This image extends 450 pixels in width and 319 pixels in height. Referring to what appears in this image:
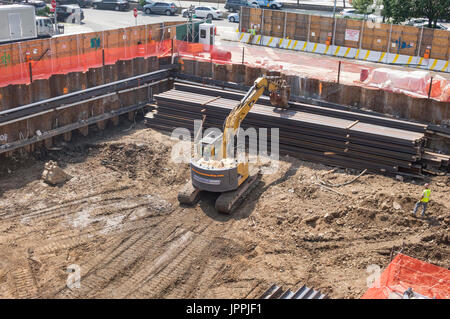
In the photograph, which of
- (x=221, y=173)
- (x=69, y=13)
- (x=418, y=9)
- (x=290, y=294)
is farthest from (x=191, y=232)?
(x=69, y=13)

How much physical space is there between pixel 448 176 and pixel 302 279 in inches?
332

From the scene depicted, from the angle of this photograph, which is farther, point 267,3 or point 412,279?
point 267,3

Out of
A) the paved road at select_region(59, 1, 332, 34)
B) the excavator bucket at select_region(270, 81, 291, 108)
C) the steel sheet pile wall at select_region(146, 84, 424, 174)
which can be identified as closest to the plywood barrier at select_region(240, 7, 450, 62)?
the paved road at select_region(59, 1, 332, 34)

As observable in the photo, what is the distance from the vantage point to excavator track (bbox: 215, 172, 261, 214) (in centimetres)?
1736

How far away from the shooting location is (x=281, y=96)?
21.9m

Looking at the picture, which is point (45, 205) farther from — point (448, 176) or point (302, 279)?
point (448, 176)

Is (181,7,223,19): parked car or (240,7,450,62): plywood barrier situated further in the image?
(181,7,223,19): parked car

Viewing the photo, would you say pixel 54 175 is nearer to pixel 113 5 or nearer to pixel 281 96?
pixel 281 96

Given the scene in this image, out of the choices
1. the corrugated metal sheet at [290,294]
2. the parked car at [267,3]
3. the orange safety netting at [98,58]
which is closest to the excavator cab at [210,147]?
the corrugated metal sheet at [290,294]

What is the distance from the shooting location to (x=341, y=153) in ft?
67.2

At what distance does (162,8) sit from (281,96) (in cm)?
3206

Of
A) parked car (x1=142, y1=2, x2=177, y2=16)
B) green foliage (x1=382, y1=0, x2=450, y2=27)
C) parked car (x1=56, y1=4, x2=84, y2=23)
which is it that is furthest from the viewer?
parked car (x1=142, y1=2, x2=177, y2=16)

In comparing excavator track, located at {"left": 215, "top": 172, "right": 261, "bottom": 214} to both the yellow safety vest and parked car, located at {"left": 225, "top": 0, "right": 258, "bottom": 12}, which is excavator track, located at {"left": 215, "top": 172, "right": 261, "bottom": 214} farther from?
parked car, located at {"left": 225, "top": 0, "right": 258, "bottom": 12}
